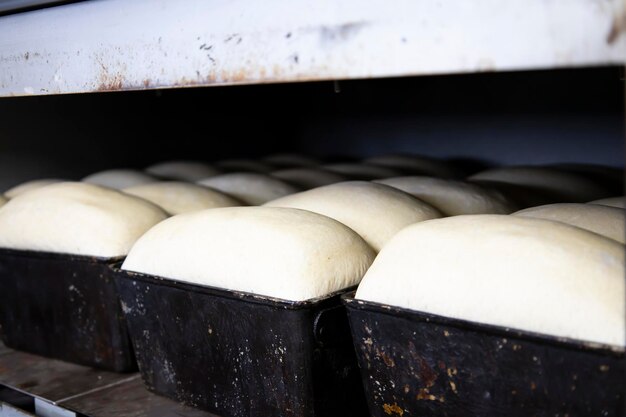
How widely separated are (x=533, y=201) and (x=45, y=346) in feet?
3.79

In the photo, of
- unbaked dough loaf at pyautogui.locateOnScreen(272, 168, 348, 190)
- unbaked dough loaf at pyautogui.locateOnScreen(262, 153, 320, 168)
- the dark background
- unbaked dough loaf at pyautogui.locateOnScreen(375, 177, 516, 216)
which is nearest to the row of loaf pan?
unbaked dough loaf at pyautogui.locateOnScreen(375, 177, 516, 216)

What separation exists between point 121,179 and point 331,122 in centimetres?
123

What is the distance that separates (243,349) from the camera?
3.70ft

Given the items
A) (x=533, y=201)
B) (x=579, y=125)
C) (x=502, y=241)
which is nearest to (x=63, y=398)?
(x=502, y=241)

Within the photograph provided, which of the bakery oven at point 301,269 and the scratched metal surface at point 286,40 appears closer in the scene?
the scratched metal surface at point 286,40

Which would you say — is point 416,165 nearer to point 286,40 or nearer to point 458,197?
point 458,197

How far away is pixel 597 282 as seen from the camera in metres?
0.85

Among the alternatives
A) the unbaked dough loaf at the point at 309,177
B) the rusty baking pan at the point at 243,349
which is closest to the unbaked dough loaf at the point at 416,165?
the unbaked dough loaf at the point at 309,177

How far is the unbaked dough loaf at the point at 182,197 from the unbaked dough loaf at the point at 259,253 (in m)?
0.37

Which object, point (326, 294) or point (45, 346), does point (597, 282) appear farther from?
point (45, 346)

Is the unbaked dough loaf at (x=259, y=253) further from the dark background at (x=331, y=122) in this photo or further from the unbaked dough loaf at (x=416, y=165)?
the dark background at (x=331, y=122)

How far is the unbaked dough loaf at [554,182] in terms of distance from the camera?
5.93 ft

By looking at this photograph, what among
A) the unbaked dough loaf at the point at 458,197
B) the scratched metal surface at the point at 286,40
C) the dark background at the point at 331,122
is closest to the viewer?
the scratched metal surface at the point at 286,40

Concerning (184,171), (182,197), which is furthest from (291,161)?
(182,197)
